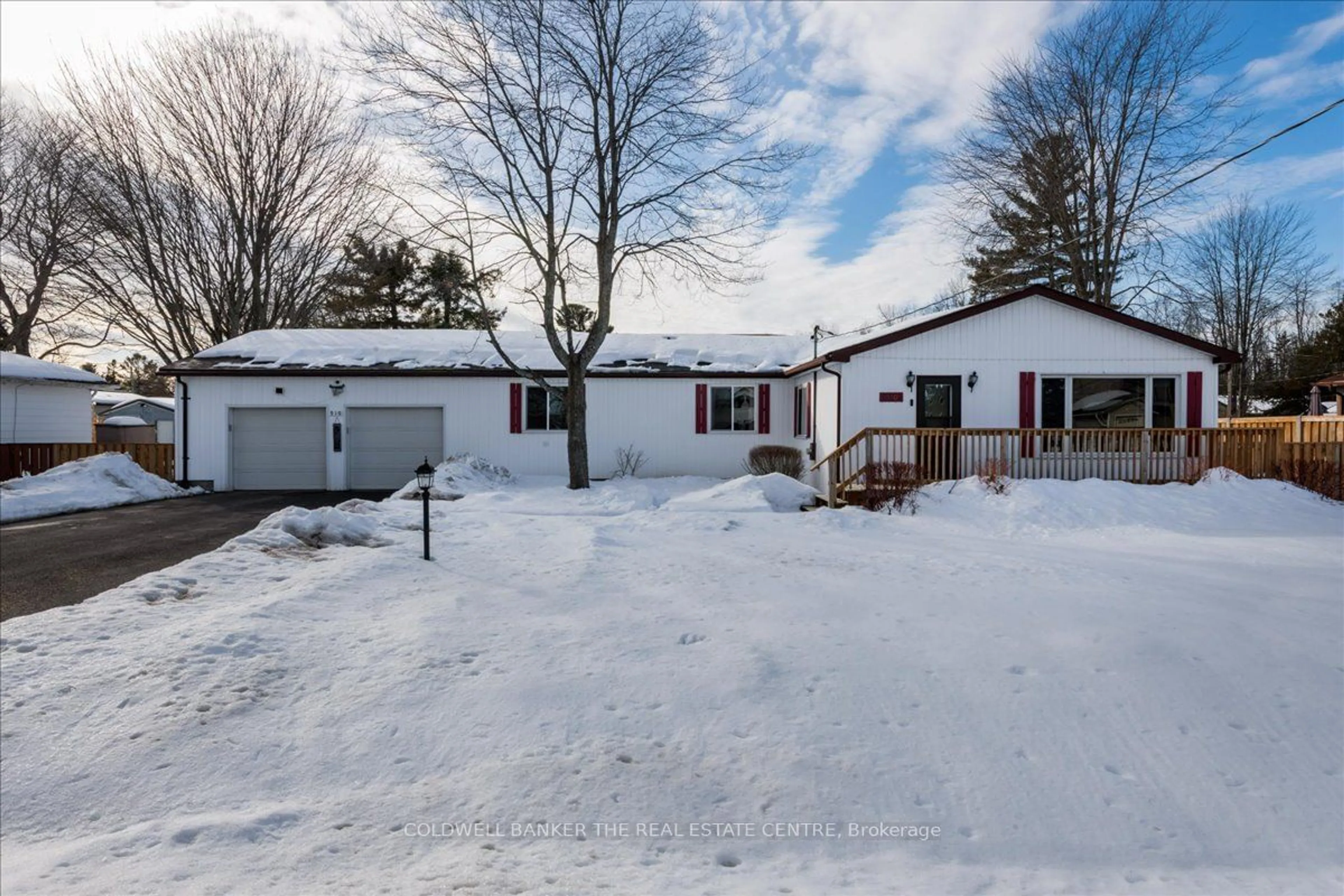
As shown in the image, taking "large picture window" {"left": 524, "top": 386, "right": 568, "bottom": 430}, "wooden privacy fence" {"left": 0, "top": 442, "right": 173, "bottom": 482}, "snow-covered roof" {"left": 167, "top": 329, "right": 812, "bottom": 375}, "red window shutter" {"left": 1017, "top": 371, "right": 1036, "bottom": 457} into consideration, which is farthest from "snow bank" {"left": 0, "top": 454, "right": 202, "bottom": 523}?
"red window shutter" {"left": 1017, "top": 371, "right": 1036, "bottom": 457}

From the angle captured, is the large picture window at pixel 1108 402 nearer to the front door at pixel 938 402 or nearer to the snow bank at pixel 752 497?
the front door at pixel 938 402

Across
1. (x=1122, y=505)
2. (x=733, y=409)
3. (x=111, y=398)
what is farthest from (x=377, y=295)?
(x=1122, y=505)

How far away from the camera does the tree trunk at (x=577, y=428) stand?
44.9 ft

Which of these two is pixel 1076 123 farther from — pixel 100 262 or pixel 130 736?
pixel 100 262

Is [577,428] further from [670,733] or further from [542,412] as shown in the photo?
[670,733]

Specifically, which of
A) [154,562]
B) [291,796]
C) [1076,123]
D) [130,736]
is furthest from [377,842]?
[1076,123]

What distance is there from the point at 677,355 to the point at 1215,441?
10.8m

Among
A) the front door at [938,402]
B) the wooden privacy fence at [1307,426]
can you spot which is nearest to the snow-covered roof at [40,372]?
the front door at [938,402]

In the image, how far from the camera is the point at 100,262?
2067 cm

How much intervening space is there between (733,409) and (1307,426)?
43.7 ft

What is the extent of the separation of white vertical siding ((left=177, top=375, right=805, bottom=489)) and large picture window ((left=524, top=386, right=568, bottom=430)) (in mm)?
193

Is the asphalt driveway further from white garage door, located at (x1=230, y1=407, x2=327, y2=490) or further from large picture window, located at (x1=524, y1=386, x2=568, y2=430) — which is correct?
large picture window, located at (x1=524, y1=386, x2=568, y2=430)

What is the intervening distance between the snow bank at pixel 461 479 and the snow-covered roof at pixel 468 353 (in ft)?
7.52

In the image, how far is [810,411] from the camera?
14.7 meters
